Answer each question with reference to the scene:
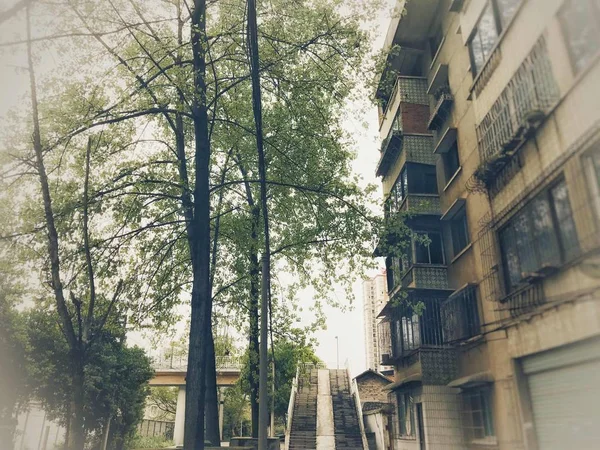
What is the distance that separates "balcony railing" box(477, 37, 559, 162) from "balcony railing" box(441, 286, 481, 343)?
12.9 feet

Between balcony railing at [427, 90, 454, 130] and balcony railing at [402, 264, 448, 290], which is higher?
balcony railing at [427, 90, 454, 130]

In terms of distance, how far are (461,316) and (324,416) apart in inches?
555

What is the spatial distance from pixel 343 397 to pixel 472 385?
55.2ft

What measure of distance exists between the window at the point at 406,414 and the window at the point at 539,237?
7.90 meters

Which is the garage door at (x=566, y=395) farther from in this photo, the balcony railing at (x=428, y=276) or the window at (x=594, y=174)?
the balcony railing at (x=428, y=276)

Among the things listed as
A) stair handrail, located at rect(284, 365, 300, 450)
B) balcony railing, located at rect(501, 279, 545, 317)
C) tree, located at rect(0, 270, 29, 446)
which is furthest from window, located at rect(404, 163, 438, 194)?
tree, located at rect(0, 270, 29, 446)

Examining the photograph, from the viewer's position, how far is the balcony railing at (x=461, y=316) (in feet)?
40.1

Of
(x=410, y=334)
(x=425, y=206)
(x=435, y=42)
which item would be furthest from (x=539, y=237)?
(x=435, y=42)

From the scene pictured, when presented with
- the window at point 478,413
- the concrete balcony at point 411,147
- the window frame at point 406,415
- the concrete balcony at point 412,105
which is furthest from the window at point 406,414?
the concrete balcony at point 412,105

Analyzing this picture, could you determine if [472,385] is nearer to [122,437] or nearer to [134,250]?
[134,250]

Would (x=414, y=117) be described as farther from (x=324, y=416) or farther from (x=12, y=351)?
(x=12, y=351)

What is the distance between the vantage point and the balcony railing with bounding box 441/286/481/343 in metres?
12.2

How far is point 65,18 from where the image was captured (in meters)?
8.99

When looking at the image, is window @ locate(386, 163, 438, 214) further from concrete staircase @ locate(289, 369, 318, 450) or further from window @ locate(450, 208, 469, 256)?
concrete staircase @ locate(289, 369, 318, 450)
